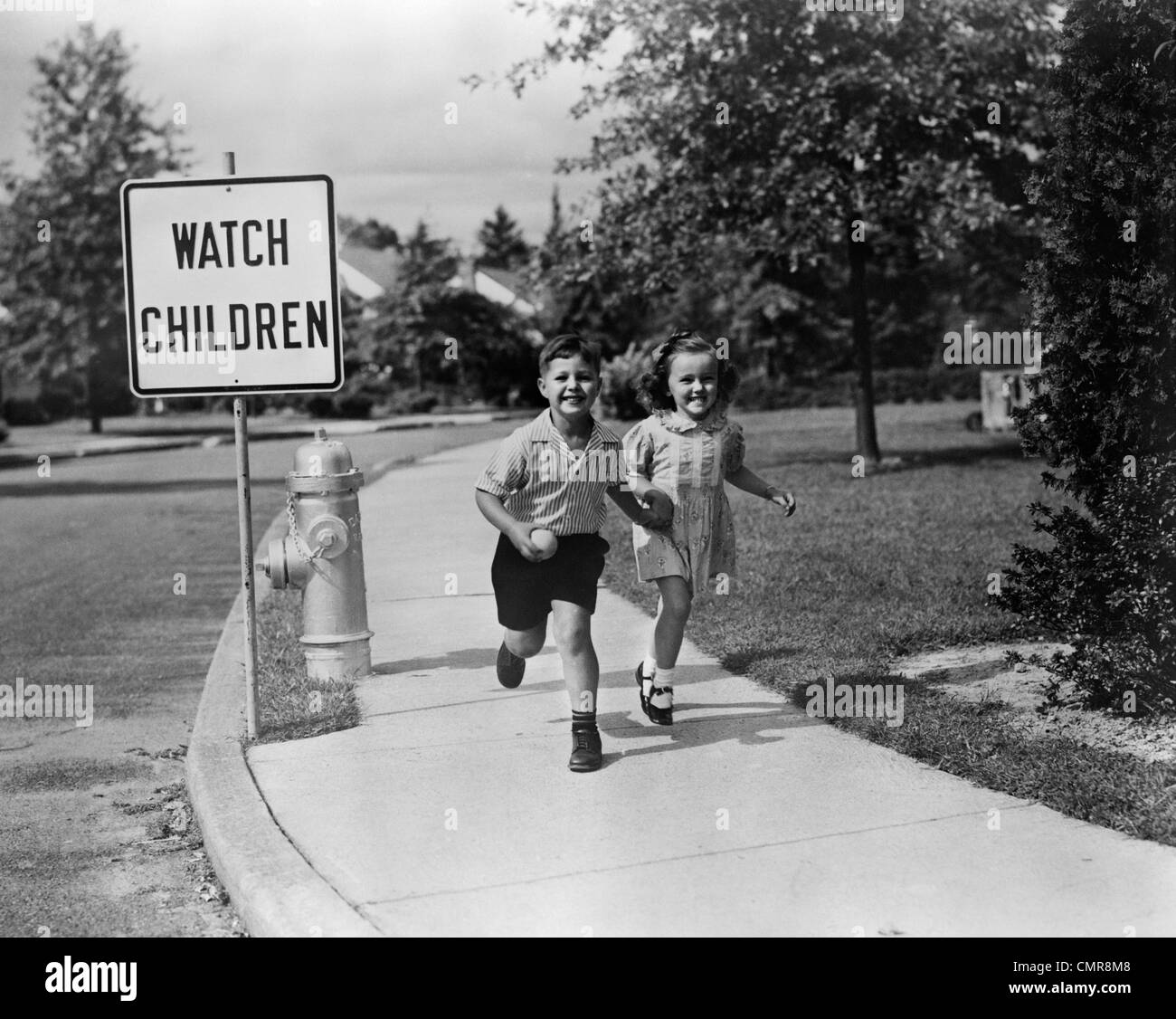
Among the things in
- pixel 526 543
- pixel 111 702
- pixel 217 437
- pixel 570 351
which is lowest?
pixel 111 702

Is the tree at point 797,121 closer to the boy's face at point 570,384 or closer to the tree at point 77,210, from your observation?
the boy's face at point 570,384

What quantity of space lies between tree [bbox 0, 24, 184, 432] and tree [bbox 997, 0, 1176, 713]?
Result: 3766 cm

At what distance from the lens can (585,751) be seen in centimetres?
529

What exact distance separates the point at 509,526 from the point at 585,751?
84cm

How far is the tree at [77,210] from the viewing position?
4022cm

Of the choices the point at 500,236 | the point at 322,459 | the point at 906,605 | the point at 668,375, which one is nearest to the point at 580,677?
the point at 668,375

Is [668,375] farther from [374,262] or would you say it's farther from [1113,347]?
[374,262]

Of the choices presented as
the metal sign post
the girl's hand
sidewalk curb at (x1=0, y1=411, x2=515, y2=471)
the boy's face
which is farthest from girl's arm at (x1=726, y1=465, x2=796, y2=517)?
sidewalk curb at (x1=0, y1=411, x2=515, y2=471)

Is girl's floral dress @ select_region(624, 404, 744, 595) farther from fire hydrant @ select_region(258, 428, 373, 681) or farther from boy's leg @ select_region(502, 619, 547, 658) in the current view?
fire hydrant @ select_region(258, 428, 373, 681)

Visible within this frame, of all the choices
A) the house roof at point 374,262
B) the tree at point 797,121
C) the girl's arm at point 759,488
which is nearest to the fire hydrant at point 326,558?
the girl's arm at point 759,488

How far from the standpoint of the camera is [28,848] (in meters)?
5.02

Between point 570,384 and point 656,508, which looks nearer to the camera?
point 570,384
